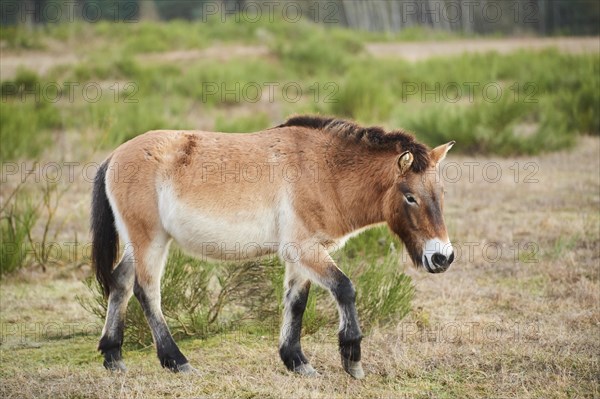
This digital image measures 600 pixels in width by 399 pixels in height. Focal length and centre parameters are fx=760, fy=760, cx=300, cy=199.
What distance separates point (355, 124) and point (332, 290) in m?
1.35

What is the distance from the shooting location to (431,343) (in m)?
6.15

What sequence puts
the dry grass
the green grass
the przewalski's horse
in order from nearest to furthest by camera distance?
the dry grass < the przewalski's horse < the green grass

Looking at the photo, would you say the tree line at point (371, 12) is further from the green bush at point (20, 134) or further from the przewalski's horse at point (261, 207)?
the przewalski's horse at point (261, 207)

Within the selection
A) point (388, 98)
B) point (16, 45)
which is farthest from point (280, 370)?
point (16, 45)

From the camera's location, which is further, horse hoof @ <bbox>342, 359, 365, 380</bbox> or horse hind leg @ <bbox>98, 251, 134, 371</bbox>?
horse hind leg @ <bbox>98, 251, 134, 371</bbox>

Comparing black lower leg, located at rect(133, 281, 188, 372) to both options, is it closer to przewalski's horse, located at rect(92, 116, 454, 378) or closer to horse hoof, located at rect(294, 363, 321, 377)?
przewalski's horse, located at rect(92, 116, 454, 378)

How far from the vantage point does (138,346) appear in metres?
6.38

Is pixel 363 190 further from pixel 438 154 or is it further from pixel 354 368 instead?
pixel 354 368

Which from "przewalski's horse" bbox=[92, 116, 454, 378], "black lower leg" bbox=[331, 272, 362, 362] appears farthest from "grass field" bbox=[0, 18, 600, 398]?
"przewalski's horse" bbox=[92, 116, 454, 378]

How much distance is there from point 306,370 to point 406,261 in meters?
3.29

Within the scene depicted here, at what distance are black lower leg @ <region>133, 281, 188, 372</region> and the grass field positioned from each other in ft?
0.33

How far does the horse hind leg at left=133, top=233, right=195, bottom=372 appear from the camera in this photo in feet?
18.0

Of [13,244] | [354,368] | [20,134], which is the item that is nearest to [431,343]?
[354,368]

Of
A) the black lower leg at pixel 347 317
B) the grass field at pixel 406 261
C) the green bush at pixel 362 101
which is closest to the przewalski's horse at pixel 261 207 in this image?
the black lower leg at pixel 347 317
